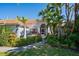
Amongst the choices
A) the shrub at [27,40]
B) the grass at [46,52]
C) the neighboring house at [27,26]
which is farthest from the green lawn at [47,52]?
the neighboring house at [27,26]

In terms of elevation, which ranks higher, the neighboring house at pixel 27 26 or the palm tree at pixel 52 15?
the palm tree at pixel 52 15

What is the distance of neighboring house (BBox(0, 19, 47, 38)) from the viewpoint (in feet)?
21.5

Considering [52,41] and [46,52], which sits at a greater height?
[52,41]

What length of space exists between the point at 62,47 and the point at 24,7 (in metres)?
0.77

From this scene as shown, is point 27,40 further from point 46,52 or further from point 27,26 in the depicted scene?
point 46,52

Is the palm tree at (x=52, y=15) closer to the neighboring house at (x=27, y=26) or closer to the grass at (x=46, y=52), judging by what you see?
the neighboring house at (x=27, y=26)

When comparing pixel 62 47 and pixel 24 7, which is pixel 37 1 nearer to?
pixel 24 7

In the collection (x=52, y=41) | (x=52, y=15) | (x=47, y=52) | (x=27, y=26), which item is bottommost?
(x=47, y=52)

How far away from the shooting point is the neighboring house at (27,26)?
6555 millimetres

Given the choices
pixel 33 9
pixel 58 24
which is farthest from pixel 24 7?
pixel 58 24

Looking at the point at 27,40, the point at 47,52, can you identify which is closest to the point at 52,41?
the point at 47,52

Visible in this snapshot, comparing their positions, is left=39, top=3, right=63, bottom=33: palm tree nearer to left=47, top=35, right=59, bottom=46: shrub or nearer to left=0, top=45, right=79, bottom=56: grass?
left=47, top=35, right=59, bottom=46: shrub

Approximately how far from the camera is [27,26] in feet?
21.6

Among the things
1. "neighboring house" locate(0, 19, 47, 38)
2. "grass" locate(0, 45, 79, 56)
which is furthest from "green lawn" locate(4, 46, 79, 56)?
"neighboring house" locate(0, 19, 47, 38)
